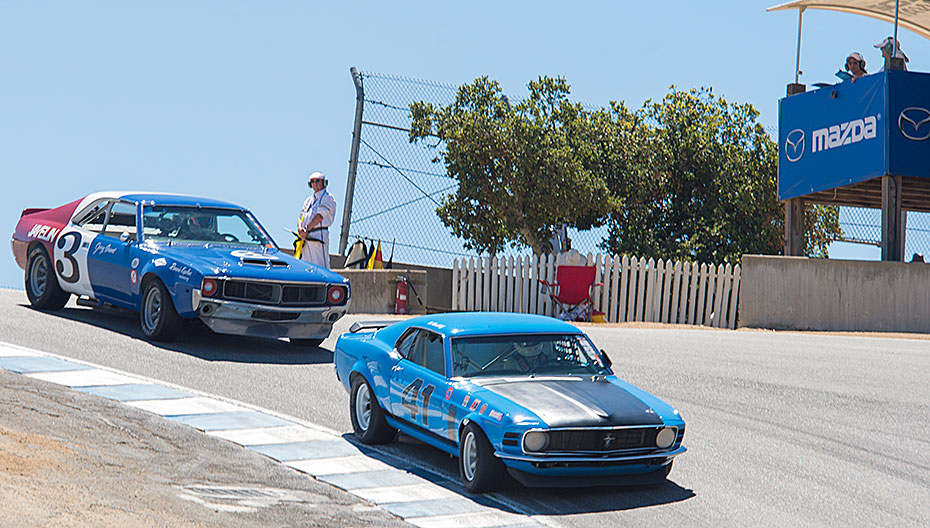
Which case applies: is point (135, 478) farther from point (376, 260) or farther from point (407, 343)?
point (376, 260)

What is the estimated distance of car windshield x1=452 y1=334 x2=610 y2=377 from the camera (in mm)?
8516

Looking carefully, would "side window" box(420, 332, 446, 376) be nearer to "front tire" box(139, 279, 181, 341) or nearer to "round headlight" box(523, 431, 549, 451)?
"round headlight" box(523, 431, 549, 451)

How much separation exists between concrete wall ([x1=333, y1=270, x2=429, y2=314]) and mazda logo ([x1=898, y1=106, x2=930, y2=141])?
9348 millimetres

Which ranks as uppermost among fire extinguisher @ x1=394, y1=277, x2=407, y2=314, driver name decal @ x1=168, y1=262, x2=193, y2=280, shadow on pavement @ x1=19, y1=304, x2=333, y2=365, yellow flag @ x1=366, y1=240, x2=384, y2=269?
yellow flag @ x1=366, y1=240, x2=384, y2=269

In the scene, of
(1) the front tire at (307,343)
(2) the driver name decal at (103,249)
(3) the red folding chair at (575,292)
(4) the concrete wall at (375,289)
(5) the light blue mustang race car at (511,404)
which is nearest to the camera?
(5) the light blue mustang race car at (511,404)

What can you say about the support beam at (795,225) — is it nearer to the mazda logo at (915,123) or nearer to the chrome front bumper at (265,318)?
the mazda logo at (915,123)

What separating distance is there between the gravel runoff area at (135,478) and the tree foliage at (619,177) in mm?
16641

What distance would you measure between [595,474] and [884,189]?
15.1 metres

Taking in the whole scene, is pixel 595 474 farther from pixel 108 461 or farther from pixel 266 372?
pixel 266 372

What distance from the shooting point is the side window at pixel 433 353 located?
8.62 meters

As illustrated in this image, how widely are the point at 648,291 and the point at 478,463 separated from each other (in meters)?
14.4

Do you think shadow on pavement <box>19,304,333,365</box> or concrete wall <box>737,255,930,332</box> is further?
concrete wall <box>737,255,930,332</box>

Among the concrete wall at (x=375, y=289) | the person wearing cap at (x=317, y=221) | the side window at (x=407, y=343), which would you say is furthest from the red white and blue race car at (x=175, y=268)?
the concrete wall at (x=375, y=289)

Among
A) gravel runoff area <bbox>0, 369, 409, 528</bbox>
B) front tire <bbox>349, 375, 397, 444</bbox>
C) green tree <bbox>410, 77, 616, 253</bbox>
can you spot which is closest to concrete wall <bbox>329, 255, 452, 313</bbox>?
green tree <bbox>410, 77, 616, 253</bbox>
